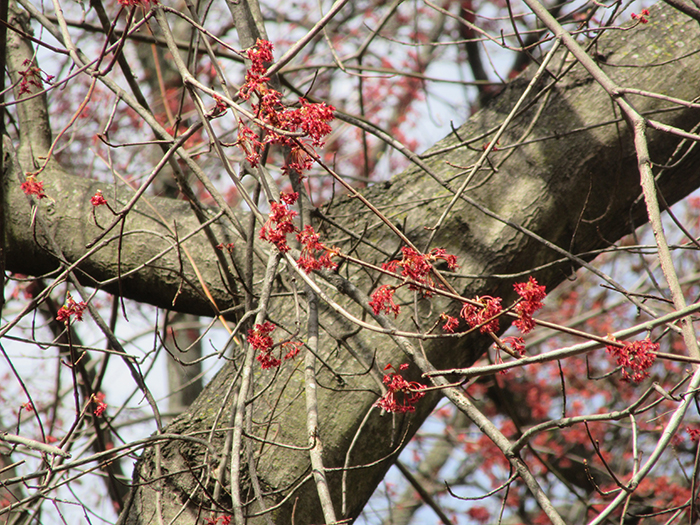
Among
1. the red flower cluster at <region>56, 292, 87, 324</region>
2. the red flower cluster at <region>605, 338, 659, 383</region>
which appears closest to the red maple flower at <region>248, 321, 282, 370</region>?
the red flower cluster at <region>56, 292, 87, 324</region>

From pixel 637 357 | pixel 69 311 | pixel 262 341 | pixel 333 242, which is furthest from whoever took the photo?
pixel 333 242

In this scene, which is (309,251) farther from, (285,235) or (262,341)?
(262,341)

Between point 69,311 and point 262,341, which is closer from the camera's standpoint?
point 262,341

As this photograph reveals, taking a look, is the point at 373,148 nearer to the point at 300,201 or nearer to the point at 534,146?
the point at 534,146

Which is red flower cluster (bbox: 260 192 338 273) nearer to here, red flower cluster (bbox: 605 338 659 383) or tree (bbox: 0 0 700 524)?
tree (bbox: 0 0 700 524)

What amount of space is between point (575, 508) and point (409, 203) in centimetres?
A: 566

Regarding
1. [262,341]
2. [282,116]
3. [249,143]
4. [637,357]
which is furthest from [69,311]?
[637,357]

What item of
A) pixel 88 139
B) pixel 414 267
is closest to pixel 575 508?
pixel 414 267

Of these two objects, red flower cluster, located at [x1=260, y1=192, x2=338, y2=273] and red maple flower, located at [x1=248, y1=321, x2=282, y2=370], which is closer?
red flower cluster, located at [x1=260, y1=192, x2=338, y2=273]

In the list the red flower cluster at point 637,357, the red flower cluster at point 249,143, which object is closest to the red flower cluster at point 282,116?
the red flower cluster at point 249,143

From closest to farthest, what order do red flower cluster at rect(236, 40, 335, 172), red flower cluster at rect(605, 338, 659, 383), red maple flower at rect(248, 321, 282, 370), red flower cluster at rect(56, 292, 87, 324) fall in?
red flower cluster at rect(605, 338, 659, 383) → red flower cluster at rect(236, 40, 335, 172) → red maple flower at rect(248, 321, 282, 370) → red flower cluster at rect(56, 292, 87, 324)

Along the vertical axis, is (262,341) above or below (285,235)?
below

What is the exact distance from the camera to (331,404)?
76.0 inches

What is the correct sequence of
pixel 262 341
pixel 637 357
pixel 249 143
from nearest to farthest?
pixel 637 357 → pixel 249 143 → pixel 262 341
